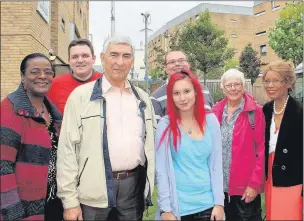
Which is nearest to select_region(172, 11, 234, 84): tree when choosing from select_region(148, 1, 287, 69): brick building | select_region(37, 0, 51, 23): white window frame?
select_region(148, 1, 287, 69): brick building

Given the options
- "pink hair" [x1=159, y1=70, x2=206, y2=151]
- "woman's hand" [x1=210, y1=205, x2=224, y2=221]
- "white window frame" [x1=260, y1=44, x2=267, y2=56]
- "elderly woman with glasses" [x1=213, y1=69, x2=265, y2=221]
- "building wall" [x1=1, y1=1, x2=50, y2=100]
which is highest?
"white window frame" [x1=260, y1=44, x2=267, y2=56]

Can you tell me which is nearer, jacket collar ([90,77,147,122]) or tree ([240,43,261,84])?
jacket collar ([90,77,147,122])

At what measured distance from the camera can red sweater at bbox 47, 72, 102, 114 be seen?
3.46 meters

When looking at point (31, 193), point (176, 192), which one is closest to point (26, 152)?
point (31, 193)

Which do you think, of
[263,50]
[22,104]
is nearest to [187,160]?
[22,104]

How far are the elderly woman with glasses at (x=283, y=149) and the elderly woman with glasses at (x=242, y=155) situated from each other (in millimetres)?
158

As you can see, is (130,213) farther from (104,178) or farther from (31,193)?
(31,193)

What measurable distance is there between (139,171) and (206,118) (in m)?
0.70

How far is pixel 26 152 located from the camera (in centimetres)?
257

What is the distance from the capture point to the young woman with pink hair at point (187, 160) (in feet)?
8.87

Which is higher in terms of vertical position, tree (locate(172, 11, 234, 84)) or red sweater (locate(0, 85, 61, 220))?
tree (locate(172, 11, 234, 84))

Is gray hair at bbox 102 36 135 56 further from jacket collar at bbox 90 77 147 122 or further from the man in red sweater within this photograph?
the man in red sweater

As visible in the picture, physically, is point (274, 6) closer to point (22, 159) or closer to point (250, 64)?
point (250, 64)

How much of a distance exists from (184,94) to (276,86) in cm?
87
